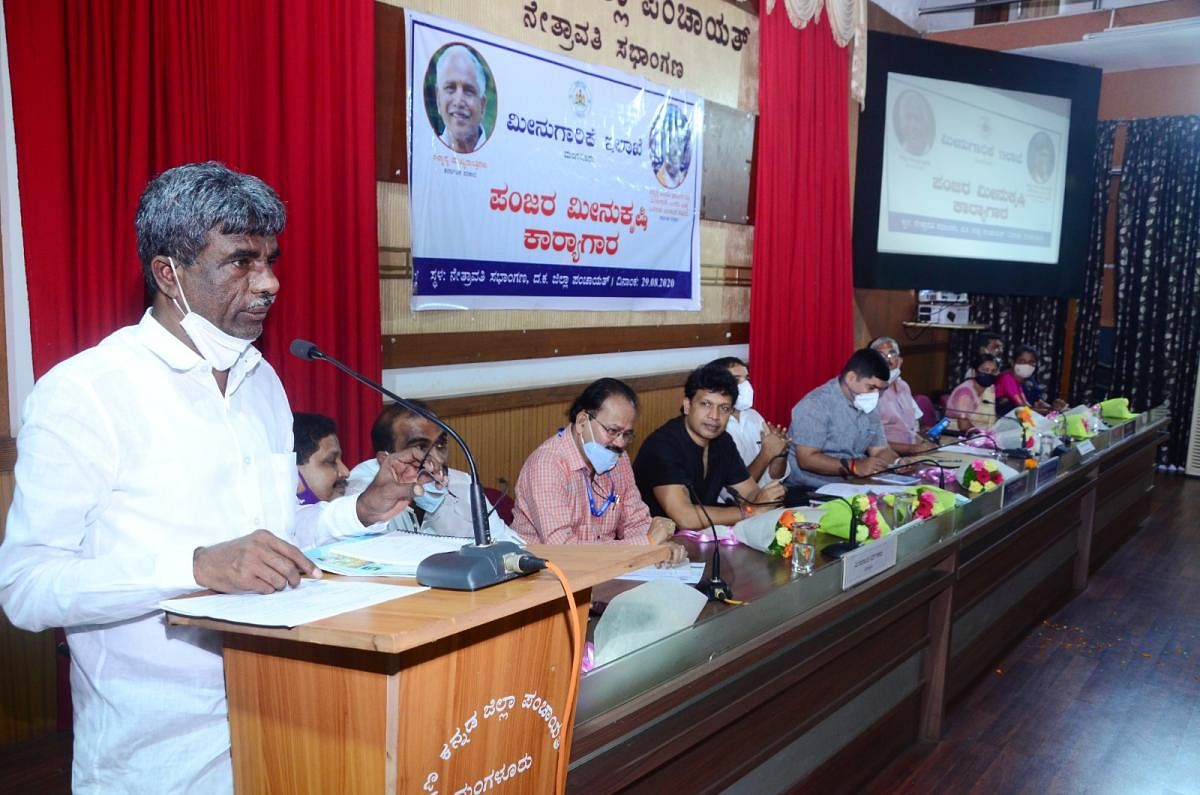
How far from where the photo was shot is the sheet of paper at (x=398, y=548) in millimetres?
1049

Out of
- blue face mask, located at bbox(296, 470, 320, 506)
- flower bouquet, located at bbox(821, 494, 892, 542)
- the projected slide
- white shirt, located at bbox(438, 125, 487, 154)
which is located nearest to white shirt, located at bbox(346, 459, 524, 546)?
blue face mask, located at bbox(296, 470, 320, 506)

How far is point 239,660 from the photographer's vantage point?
1.00 metres

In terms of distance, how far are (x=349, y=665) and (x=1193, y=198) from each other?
8.11m

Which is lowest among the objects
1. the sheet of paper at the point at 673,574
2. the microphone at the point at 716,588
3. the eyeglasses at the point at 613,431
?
the sheet of paper at the point at 673,574

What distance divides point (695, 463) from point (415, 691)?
7.71 ft

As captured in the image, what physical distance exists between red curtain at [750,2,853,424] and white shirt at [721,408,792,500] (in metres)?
0.93

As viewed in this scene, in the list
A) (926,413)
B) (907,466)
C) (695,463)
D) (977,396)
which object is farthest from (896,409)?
(695,463)

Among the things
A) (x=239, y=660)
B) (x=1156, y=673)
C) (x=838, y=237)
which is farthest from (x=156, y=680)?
(x=838, y=237)

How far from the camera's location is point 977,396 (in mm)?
6062

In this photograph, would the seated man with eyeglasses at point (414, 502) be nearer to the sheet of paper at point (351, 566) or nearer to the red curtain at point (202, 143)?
the red curtain at point (202, 143)

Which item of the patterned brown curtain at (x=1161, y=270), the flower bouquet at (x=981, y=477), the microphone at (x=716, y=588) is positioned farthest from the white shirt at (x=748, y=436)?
the patterned brown curtain at (x=1161, y=270)

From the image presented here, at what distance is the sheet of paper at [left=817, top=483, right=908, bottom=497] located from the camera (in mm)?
3072

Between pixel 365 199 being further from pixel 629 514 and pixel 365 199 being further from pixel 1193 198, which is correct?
pixel 1193 198

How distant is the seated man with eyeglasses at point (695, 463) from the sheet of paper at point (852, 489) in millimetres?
162
